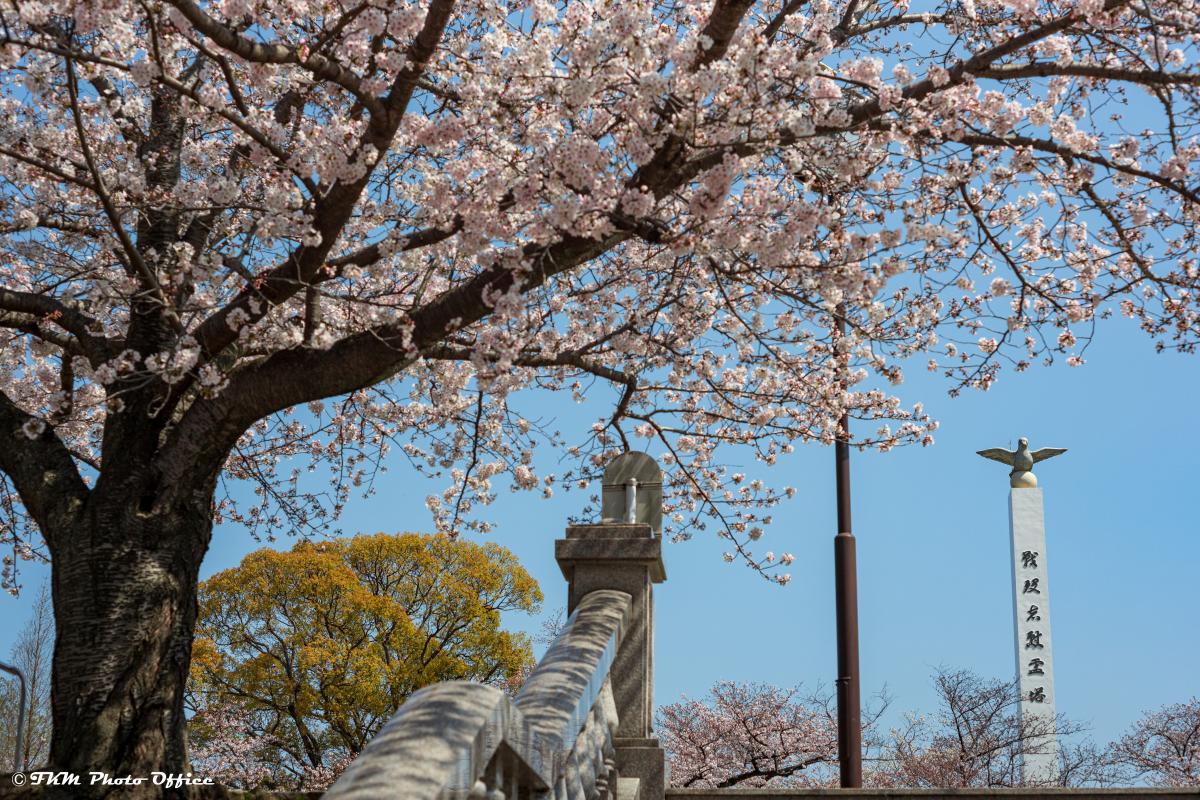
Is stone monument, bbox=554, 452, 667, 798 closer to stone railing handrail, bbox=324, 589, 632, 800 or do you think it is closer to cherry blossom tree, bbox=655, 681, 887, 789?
stone railing handrail, bbox=324, 589, 632, 800

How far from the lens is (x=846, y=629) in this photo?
10164 millimetres

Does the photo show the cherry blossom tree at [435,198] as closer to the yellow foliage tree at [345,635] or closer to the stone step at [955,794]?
the stone step at [955,794]

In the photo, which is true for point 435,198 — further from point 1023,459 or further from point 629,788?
point 1023,459

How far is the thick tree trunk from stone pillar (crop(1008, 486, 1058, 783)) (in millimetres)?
16680

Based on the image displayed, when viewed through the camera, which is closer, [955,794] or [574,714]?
[574,714]

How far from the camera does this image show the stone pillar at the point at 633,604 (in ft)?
16.6

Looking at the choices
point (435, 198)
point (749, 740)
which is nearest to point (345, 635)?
point (749, 740)

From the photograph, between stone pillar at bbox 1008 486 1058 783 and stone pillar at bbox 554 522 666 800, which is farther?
stone pillar at bbox 1008 486 1058 783

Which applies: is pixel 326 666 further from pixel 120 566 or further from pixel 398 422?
pixel 120 566

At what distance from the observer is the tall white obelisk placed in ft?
68.0

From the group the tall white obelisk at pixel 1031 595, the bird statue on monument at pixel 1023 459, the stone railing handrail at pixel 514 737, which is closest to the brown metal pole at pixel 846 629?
the stone railing handrail at pixel 514 737

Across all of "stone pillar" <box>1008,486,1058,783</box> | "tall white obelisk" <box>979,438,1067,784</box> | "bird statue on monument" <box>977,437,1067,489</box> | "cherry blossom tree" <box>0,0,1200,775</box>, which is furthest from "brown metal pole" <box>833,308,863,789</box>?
"bird statue on monument" <box>977,437,1067,489</box>

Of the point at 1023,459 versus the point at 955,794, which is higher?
the point at 1023,459

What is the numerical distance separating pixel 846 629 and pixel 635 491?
5.08m
